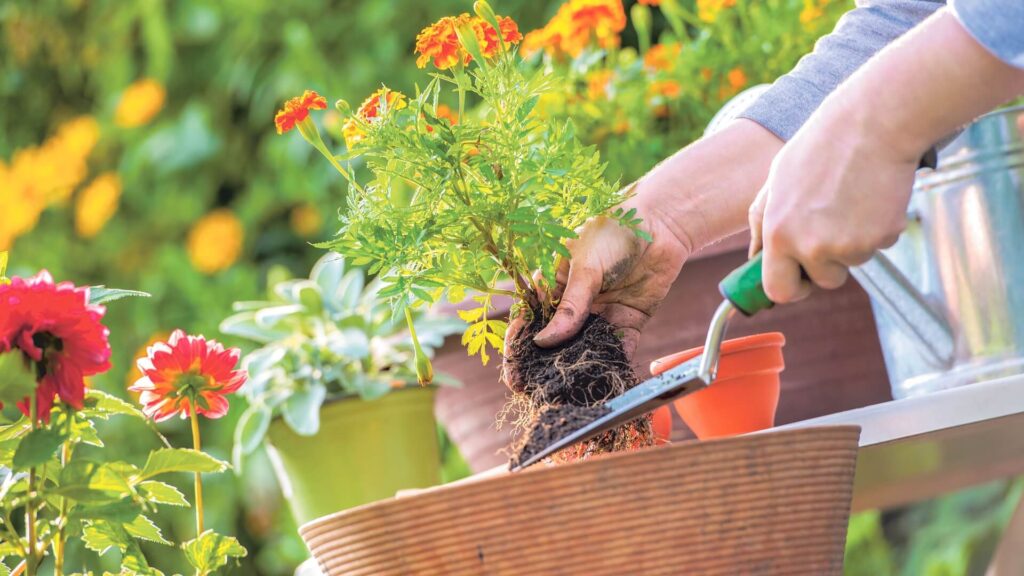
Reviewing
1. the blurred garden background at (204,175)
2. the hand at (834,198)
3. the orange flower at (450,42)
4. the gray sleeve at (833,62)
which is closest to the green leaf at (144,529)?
the orange flower at (450,42)

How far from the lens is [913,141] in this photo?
702mm

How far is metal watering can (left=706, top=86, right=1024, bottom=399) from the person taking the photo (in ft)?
3.50

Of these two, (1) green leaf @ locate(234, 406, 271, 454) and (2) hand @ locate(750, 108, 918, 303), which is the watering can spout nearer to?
(2) hand @ locate(750, 108, 918, 303)

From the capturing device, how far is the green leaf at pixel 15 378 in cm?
78

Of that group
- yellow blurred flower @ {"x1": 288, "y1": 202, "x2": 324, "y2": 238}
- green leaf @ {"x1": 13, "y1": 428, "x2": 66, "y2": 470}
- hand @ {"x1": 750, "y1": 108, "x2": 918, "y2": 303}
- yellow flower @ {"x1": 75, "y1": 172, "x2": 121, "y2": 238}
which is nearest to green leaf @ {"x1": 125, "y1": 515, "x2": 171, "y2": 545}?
green leaf @ {"x1": 13, "y1": 428, "x2": 66, "y2": 470}

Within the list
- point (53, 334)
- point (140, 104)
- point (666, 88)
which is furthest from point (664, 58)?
point (140, 104)

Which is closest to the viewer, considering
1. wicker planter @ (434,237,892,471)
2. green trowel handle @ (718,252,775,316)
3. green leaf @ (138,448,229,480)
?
green trowel handle @ (718,252,775,316)

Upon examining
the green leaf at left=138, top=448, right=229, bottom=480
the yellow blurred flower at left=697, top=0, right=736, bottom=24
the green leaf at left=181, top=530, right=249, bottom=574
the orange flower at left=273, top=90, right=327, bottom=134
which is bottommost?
the green leaf at left=181, top=530, right=249, bottom=574

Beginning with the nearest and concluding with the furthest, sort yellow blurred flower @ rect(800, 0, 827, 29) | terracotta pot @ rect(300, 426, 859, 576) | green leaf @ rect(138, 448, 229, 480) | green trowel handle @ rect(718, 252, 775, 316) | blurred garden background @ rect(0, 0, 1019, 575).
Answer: terracotta pot @ rect(300, 426, 859, 576), green trowel handle @ rect(718, 252, 775, 316), green leaf @ rect(138, 448, 229, 480), yellow blurred flower @ rect(800, 0, 827, 29), blurred garden background @ rect(0, 0, 1019, 575)

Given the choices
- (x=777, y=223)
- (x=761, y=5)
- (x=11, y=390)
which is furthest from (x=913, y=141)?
(x=761, y=5)

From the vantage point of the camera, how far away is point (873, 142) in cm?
70

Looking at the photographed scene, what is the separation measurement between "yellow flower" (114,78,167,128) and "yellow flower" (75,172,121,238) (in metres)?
0.14

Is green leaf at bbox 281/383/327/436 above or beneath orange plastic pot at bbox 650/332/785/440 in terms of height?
above

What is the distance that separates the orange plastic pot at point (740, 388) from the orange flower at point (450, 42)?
0.30m
